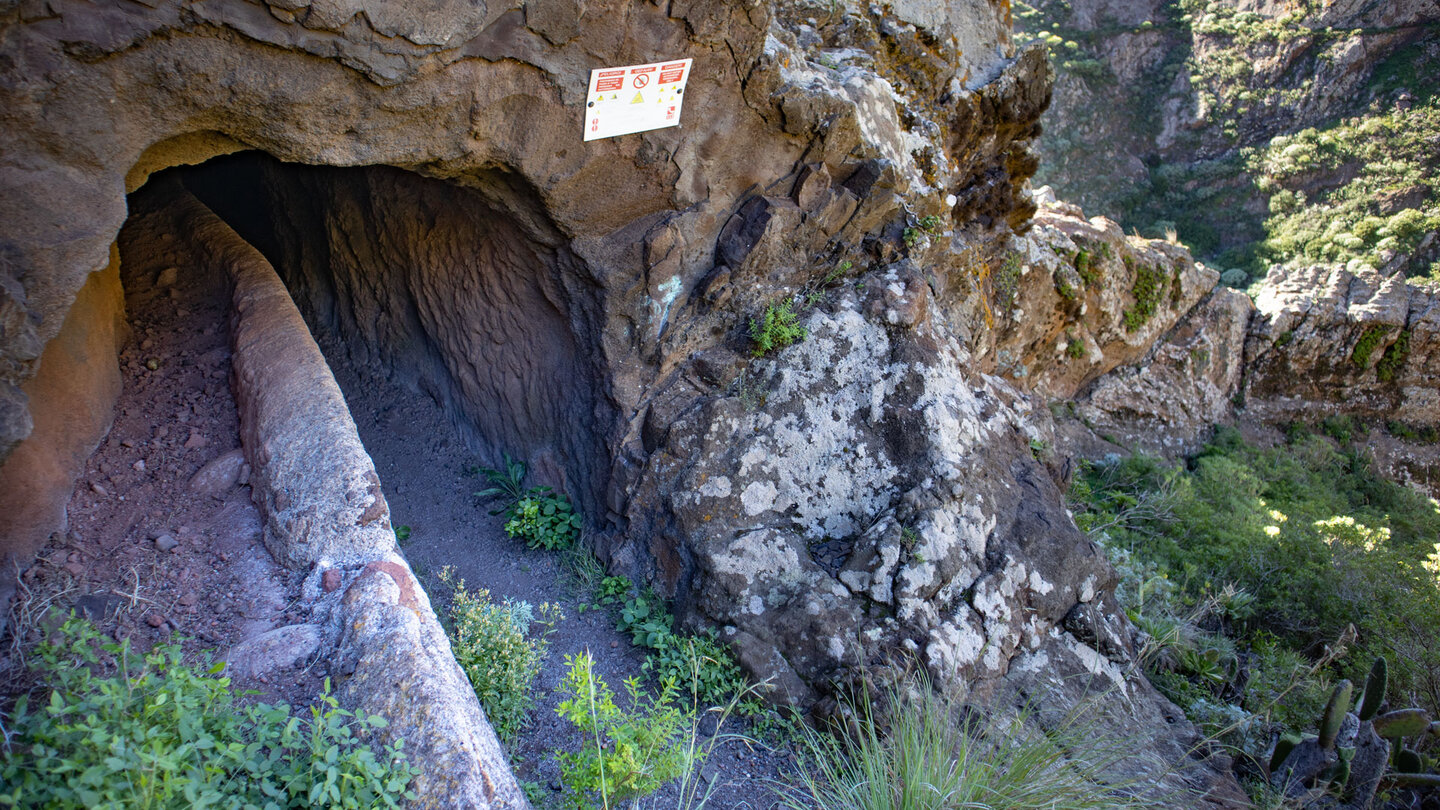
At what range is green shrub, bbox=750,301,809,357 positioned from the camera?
4.11 metres

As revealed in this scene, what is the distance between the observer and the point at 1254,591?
18.5 ft

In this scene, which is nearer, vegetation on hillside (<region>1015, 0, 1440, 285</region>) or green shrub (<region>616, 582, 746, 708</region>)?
green shrub (<region>616, 582, 746, 708</region>)

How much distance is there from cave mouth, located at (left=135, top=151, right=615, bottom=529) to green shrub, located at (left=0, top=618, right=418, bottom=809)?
7.55 feet

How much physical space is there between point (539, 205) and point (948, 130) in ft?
11.9

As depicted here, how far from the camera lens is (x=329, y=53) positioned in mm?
2730

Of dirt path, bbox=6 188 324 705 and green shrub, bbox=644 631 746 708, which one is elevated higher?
dirt path, bbox=6 188 324 705

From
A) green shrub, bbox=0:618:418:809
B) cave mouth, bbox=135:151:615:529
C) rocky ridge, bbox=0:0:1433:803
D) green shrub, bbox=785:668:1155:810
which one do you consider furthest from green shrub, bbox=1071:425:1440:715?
green shrub, bbox=0:618:418:809

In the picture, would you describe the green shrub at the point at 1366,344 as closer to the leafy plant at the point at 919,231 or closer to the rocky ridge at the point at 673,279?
the rocky ridge at the point at 673,279

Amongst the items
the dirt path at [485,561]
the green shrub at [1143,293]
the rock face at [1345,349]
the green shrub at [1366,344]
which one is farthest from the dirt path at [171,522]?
the green shrub at [1366,344]

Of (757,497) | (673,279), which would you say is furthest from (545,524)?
(673,279)

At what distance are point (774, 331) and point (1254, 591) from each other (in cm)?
431

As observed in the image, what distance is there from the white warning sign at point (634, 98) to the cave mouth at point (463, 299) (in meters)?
0.50

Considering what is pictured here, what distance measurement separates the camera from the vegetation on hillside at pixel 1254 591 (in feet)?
13.8

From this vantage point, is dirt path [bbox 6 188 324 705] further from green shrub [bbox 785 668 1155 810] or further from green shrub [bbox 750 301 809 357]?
green shrub [bbox 750 301 809 357]
